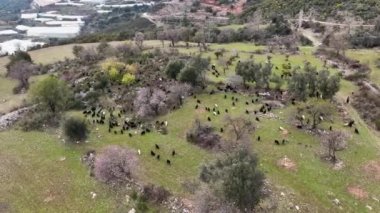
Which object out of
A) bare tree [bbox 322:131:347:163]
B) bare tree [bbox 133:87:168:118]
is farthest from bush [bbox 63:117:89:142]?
bare tree [bbox 322:131:347:163]

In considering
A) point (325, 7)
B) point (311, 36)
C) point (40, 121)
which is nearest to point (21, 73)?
point (40, 121)

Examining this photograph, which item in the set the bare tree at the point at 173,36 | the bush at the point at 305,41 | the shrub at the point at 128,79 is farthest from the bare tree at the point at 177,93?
the bush at the point at 305,41

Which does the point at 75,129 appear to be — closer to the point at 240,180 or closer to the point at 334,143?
the point at 240,180

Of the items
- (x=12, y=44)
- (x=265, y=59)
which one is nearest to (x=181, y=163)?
(x=265, y=59)

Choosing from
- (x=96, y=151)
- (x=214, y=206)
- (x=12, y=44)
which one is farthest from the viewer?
(x=12, y=44)

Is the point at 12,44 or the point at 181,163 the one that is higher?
the point at 181,163

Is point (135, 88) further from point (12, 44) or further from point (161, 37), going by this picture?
point (12, 44)
